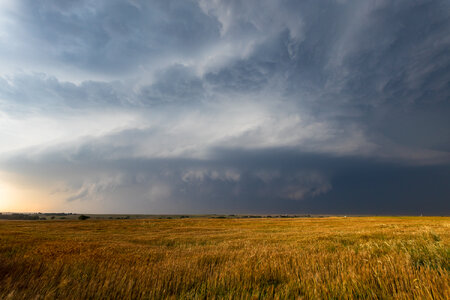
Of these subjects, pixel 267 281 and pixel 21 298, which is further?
pixel 267 281

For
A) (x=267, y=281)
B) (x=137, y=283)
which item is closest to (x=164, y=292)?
(x=137, y=283)

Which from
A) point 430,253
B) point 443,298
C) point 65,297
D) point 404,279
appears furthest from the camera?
point 430,253

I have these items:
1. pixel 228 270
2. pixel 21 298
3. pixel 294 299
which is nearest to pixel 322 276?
pixel 294 299

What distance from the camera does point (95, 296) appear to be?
3357 millimetres

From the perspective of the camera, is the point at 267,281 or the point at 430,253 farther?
the point at 430,253

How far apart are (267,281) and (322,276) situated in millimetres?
1000

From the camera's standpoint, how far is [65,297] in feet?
10.6

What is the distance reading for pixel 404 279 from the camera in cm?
379

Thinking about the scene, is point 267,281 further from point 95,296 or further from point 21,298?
point 21,298

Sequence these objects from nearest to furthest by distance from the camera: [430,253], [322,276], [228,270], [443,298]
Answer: [443,298] < [322,276] < [228,270] < [430,253]

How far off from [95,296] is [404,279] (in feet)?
15.1

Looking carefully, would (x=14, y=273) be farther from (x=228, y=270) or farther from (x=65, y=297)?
(x=228, y=270)

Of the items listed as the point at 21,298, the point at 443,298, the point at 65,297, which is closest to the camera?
the point at 443,298

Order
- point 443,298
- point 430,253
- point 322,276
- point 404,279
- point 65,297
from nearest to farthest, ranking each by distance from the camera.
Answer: point 443,298
point 65,297
point 404,279
point 322,276
point 430,253
